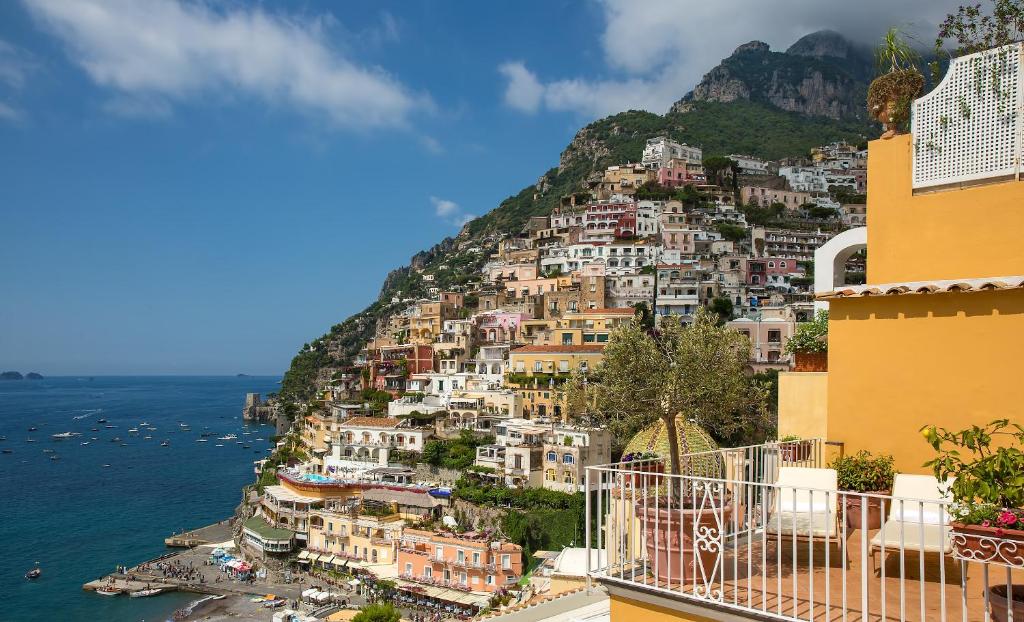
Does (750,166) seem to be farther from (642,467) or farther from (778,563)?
(778,563)

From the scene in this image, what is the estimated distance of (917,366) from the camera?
6191mm

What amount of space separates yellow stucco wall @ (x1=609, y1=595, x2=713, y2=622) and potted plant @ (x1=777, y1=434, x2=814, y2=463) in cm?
330

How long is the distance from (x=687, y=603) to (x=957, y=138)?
189 inches

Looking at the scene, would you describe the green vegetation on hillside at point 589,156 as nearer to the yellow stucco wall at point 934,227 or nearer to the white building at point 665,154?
the white building at point 665,154

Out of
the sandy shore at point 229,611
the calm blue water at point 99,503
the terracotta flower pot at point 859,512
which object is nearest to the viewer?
the terracotta flower pot at point 859,512

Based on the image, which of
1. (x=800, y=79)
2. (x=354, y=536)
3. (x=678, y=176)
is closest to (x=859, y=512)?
(x=354, y=536)

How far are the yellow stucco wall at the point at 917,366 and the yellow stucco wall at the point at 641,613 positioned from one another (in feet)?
8.97

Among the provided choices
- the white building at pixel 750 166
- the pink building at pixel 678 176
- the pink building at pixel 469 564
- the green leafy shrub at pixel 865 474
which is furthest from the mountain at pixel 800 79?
the green leafy shrub at pixel 865 474

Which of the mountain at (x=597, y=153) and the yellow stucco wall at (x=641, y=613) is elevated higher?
the mountain at (x=597, y=153)

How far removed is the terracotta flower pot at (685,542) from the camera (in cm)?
492

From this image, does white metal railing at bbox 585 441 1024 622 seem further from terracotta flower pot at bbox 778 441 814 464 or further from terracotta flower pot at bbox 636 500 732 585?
terracotta flower pot at bbox 778 441 814 464

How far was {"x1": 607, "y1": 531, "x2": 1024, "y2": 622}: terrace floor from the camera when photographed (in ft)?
15.0

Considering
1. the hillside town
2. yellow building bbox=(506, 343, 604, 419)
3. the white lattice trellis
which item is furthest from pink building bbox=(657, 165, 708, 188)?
the white lattice trellis

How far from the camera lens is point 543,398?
4853cm
